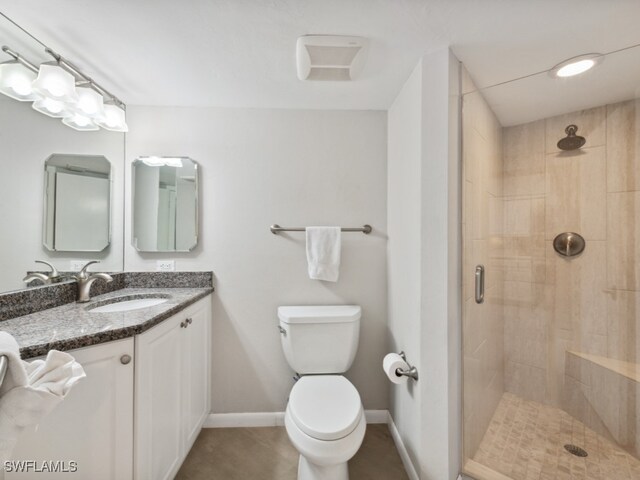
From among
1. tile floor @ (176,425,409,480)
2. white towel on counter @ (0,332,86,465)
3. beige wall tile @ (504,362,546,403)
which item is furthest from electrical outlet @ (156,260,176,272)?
beige wall tile @ (504,362,546,403)

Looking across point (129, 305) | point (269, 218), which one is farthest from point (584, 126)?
point (129, 305)

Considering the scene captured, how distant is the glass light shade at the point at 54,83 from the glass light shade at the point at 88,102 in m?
0.09

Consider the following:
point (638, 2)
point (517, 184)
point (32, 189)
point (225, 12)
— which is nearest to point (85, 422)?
point (32, 189)

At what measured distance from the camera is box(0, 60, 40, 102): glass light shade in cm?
110

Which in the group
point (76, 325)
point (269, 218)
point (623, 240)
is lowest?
point (76, 325)

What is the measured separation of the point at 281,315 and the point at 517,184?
1479 millimetres

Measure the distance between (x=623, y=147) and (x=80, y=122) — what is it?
8.78 ft

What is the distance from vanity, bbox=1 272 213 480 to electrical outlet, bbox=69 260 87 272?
0.82 ft

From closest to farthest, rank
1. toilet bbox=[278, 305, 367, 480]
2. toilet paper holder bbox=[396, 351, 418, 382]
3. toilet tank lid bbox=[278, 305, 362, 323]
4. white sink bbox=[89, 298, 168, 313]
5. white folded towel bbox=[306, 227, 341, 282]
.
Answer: toilet bbox=[278, 305, 367, 480] < toilet paper holder bbox=[396, 351, 418, 382] < white sink bbox=[89, 298, 168, 313] < toilet tank lid bbox=[278, 305, 362, 323] < white folded towel bbox=[306, 227, 341, 282]

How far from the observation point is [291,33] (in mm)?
1129

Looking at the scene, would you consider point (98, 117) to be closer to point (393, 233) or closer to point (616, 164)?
point (393, 233)

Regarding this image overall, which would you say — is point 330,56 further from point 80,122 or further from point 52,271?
point 52,271

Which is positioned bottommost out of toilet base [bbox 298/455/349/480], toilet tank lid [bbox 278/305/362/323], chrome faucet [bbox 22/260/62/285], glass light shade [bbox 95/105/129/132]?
toilet base [bbox 298/455/349/480]

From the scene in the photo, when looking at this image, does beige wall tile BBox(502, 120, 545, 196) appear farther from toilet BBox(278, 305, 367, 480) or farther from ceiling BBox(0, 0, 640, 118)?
toilet BBox(278, 305, 367, 480)
